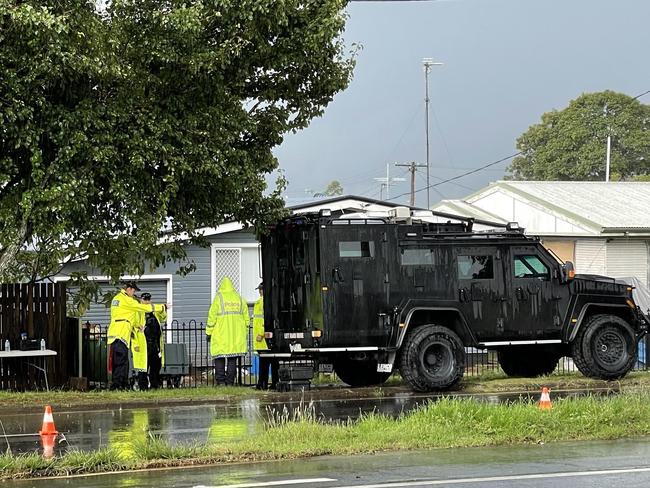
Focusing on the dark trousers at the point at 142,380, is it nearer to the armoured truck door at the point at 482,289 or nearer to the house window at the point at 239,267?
the armoured truck door at the point at 482,289

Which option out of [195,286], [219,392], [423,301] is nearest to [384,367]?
[423,301]

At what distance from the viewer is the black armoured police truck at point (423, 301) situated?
18516 mm

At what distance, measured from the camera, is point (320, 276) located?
18422 millimetres

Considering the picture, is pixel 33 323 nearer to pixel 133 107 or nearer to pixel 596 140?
pixel 133 107

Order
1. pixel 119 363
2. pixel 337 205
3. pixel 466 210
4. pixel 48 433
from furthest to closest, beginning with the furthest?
pixel 466 210 < pixel 337 205 < pixel 119 363 < pixel 48 433

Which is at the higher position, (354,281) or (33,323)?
(354,281)

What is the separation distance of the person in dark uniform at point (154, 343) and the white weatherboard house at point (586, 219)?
548 inches

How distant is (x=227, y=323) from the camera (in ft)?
66.2

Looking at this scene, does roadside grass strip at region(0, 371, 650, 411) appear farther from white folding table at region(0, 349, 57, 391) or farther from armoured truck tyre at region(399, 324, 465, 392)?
white folding table at region(0, 349, 57, 391)

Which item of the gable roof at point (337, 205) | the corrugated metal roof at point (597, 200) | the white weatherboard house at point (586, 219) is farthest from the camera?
the corrugated metal roof at point (597, 200)

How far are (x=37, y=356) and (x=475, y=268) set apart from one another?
7.57 m

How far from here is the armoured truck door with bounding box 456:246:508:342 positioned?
754 inches

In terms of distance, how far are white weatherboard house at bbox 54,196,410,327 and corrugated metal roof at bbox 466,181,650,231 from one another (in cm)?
723

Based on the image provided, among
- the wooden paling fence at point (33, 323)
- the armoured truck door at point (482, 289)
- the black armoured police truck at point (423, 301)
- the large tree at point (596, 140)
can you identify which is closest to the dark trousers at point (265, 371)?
the black armoured police truck at point (423, 301)
